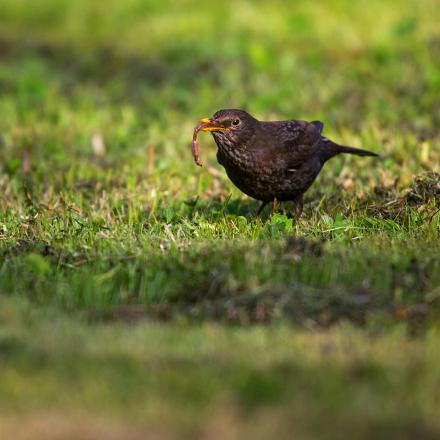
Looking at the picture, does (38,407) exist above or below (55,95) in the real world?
below

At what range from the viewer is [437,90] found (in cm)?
962

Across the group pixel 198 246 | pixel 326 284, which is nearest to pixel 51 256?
pixel 198 246

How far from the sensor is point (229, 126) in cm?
630

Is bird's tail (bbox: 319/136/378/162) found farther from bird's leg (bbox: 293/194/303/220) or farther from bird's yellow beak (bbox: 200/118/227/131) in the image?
bird's yellow beak (bbox: 200/118/227/131)

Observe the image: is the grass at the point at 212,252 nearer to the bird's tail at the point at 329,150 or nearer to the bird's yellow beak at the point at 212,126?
the bird's tail at the point at 329,150

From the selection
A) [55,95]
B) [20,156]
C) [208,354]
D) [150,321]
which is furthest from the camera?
[55,95]

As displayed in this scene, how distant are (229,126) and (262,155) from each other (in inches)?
12.1

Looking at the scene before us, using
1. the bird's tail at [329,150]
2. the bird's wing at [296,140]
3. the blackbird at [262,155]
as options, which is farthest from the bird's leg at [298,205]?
A: the bird's tail at [329,150]

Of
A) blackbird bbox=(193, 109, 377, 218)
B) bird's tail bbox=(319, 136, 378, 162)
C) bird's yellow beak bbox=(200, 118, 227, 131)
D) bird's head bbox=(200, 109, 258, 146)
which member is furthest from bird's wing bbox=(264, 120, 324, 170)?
bird's yellow beak bbox=(200, 118, 227, 131)

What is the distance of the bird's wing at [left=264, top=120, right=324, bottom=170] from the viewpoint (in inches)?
252

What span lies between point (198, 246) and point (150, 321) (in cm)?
90

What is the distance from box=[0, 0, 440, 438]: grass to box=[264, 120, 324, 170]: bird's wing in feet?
1.42

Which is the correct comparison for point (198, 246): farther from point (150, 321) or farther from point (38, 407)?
point (38, 407)

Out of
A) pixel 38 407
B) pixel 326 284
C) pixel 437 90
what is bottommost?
pixel 38 407
